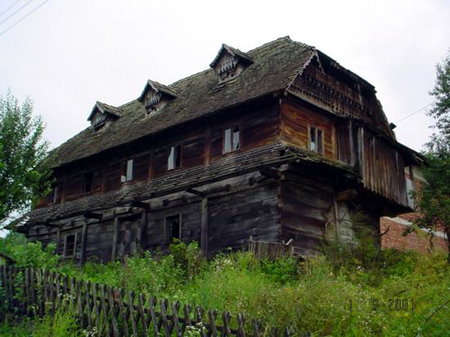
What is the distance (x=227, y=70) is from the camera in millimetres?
21469

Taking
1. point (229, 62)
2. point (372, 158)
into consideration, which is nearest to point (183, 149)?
point (229, 62)

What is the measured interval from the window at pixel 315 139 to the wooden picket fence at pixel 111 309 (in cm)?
1040

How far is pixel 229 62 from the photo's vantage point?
21406 mm

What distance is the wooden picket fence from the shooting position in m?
8.21

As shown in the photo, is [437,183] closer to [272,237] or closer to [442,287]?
[272,237]

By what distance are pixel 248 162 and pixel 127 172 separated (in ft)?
24.3

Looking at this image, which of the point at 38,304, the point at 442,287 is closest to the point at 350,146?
the point at 442,287

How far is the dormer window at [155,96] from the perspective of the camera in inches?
938

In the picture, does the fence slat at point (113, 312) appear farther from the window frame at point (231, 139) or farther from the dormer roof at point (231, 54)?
the dormer roof at point (231, 54)

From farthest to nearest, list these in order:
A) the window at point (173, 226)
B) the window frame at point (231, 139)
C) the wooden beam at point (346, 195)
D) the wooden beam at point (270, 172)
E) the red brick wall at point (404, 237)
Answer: the red brick wall at point (404, 237) → the window at point (173, 226) → the wooden beam at point (346, 195) → the window frame at point (231, 139) → the wooden beam at point (270, 172)

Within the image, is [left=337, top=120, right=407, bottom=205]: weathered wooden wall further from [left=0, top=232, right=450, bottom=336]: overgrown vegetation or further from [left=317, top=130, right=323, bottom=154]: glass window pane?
[left=0, top=232, right=450, bottom=336]: overgrown vegetation

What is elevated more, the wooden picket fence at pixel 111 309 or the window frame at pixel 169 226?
the window frame at pixel 169 226

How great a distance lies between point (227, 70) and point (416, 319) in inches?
559

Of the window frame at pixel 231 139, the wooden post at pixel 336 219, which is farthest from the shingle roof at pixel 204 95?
the wooden post at pixel 336 219
